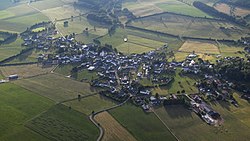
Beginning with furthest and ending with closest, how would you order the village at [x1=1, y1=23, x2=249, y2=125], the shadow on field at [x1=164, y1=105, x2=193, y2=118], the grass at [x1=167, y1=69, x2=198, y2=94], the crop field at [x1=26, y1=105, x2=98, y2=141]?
the grass at [x1=167, y1=69, x2=198, y2=94], the village at [x1=1, y1=23, x2=249, y2=125], the shadow on field at [x1=164, y1=105, x2=193, y2=118], the crop field at [x1=26, y1=105, x2=98, y2=141]

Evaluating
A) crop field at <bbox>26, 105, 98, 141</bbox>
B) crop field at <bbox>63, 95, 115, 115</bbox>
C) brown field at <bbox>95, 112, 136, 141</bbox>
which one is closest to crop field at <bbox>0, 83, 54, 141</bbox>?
crop field at <bbox>26, 105, 98, 141</bbox>

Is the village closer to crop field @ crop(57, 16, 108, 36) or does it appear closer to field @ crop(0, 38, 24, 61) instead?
field @ crop(0, 38, 24, 61)

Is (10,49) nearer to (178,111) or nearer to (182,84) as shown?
(182,84)

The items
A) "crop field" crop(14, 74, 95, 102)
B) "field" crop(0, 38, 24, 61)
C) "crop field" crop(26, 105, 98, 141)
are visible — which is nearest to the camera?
"crop field" crop(26, 105, 98, 141)

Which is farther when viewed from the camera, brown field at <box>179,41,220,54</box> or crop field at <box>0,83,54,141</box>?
brown field at <box>179,41,220,54</box>

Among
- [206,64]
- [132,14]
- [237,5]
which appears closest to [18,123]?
[206,64]

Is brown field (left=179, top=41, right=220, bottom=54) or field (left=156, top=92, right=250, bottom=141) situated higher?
brown field (left=179, top=41, right=220, bottom=54)

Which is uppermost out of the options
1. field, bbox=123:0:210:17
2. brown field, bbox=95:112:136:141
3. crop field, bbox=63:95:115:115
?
field, bbox=123:0:210:17

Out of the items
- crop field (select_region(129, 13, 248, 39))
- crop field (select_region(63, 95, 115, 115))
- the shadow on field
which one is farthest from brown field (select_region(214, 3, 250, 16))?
crop field (select_region(63, 95, 115, 115))
